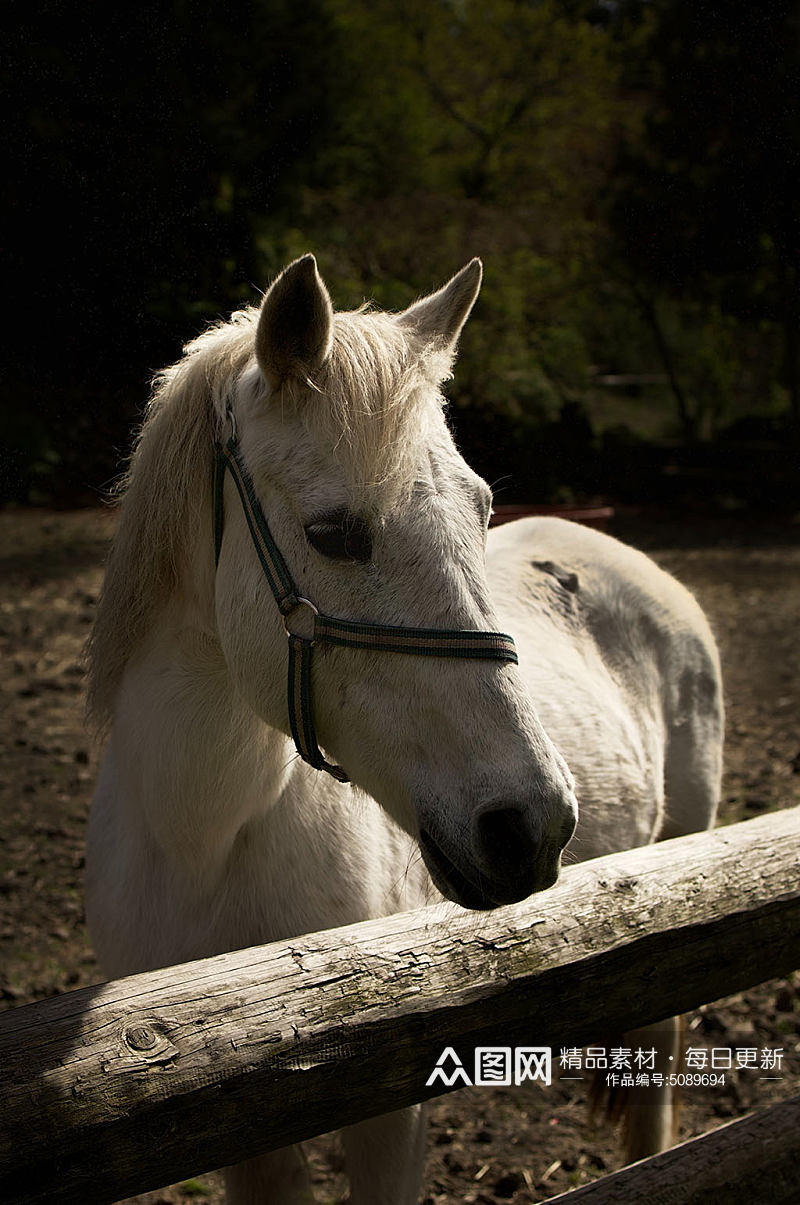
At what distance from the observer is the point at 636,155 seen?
14.6m

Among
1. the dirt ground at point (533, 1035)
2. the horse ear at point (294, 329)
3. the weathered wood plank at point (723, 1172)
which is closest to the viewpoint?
the horse ear at point (294, 329)

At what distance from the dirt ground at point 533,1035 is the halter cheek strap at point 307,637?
6.59 ft

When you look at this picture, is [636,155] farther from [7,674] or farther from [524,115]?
[7,674]

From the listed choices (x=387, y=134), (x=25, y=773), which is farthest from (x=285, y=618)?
(x=387, y=134)

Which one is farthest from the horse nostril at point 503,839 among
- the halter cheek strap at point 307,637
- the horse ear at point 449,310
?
the horse ear at point 449,310

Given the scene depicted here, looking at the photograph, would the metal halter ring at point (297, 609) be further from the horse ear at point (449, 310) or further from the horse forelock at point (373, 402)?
the horse ear at point (449, 310)

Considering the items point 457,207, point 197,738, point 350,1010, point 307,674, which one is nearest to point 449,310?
point 307,674

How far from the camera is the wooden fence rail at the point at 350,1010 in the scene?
1301 millimetres

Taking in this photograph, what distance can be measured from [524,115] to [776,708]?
15364 millimetres

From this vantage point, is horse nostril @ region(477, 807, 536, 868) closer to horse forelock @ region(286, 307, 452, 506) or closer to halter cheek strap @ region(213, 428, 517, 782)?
halter cheek strap @ region(213, 428, 517, 782)

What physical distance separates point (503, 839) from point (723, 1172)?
105 cm

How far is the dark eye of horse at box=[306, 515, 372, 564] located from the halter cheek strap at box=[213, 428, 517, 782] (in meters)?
0.09

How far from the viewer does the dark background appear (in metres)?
6.97

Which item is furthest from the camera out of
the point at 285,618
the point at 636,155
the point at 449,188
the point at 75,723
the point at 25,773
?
the point at 449,188
